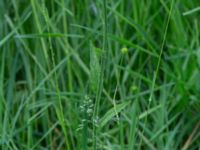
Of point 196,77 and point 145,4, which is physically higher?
point 145,4

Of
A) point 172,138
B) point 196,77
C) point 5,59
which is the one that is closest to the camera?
point 172,138

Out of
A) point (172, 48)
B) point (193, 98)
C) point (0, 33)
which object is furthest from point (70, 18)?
point (193, 98)

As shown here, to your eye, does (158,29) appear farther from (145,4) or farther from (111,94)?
(111,94)

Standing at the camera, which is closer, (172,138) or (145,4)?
(172,138)

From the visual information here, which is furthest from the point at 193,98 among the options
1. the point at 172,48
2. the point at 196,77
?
the point at 172,48

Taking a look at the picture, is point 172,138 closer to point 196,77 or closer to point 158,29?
point 196,77

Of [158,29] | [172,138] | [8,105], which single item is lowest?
[172,138]

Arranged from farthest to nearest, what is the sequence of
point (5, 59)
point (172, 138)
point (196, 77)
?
point (5, 59)
point (196, 77)
point (172, 138)
